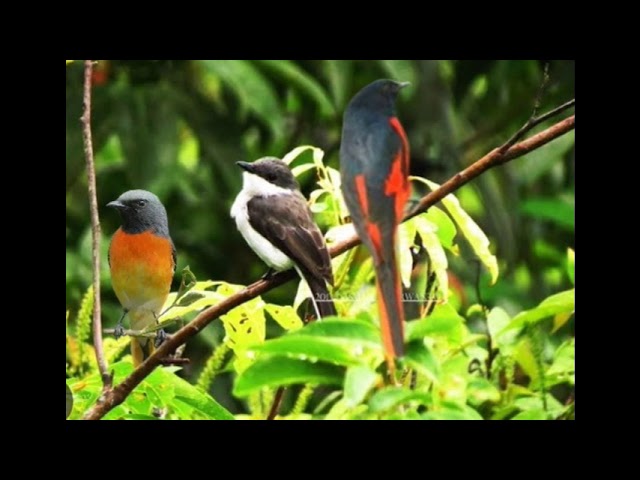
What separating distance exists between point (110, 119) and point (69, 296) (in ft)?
1.18

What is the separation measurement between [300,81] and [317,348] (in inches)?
52.2

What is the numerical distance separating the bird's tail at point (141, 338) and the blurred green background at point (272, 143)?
326 millimetres

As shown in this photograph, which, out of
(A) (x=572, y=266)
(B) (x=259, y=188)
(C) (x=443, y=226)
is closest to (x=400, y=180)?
(C) (x=443, y=226)

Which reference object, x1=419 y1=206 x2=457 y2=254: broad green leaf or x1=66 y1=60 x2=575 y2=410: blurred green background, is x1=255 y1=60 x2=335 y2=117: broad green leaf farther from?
x1=419 y1=206 x2=457 y2=254: broad green leaf

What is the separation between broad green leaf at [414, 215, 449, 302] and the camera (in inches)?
57.9

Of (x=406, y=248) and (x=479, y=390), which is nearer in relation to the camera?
(x=479, y=390)

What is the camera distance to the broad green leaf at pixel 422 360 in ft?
3.92

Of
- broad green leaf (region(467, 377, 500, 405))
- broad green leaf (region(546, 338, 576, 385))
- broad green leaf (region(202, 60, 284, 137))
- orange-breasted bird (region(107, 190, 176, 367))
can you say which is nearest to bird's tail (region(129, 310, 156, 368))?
orange-breasted bird (region(107, 190, 176, 367))

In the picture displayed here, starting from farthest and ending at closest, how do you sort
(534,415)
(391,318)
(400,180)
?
(534,415) < (400,180) < (391,318)

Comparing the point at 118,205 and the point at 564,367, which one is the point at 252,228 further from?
the point at 564,367

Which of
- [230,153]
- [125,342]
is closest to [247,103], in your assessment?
[230,153]

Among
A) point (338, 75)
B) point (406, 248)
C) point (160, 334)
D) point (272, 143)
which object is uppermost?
point (338, 75)

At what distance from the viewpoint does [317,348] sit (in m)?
1.18
